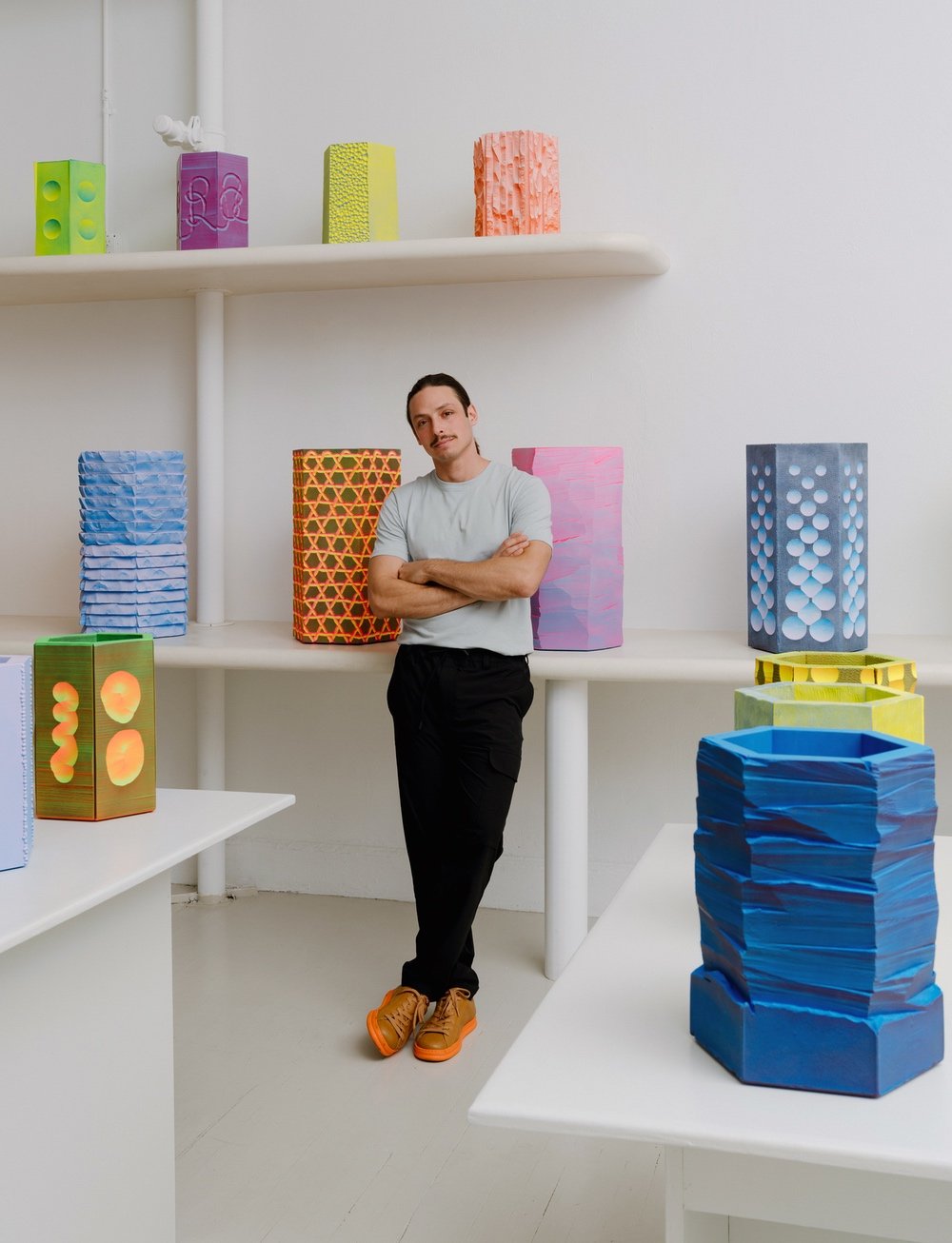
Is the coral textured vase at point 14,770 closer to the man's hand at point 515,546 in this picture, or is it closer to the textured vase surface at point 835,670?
the textured vase surface at point 835,670

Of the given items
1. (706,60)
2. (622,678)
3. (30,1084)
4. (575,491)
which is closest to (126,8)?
(706,60)

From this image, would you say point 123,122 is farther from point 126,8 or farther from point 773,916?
point 773,916

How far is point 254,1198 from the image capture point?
204 cm

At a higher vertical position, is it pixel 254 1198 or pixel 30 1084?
pixel 30 1084

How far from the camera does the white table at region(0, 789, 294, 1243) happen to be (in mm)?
1479

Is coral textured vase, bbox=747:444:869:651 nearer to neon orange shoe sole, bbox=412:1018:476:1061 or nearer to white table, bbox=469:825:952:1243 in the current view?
A: neon orange shoe sole, bbox=412:1018:476:1061

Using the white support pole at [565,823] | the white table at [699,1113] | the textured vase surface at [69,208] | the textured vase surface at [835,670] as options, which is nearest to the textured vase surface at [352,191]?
the textured vase surface at [69,208]

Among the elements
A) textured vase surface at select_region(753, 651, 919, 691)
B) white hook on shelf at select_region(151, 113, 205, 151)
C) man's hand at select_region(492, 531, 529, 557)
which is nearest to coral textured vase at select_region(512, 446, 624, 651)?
man's hand at select_region(492, 531, 529, 557)

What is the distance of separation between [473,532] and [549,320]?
2.95 feet

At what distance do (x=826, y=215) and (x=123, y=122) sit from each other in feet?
6.44

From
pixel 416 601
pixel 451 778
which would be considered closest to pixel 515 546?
pixel 416 601

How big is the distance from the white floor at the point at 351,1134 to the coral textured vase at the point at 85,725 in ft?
2.43

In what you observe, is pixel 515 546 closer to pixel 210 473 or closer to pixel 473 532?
pixel 473 532

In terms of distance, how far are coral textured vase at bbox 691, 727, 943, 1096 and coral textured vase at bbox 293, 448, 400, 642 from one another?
2.17 meters
